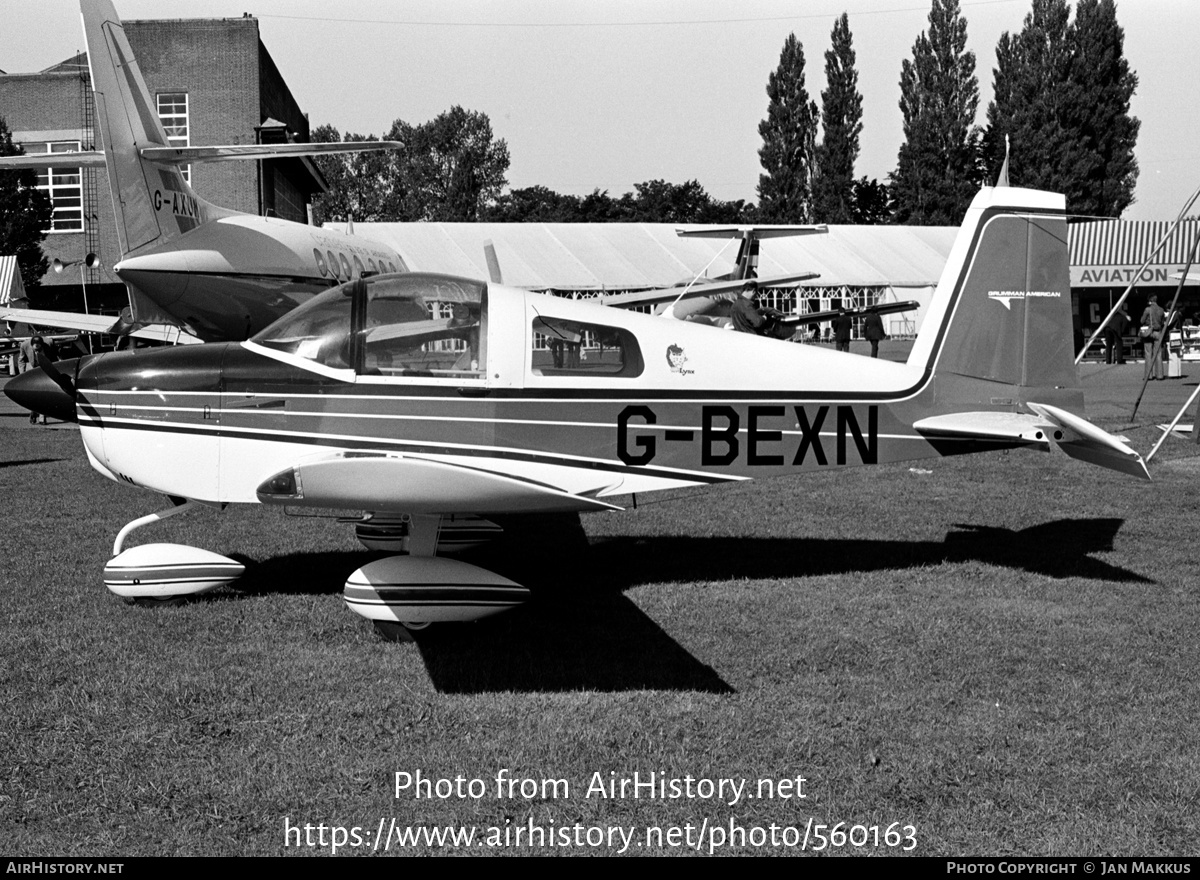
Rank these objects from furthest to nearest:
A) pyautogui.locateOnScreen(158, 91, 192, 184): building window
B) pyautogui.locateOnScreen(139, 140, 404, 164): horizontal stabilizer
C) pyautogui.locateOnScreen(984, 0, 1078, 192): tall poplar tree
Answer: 1. pyautogui.locateOnScreen(984, 0, 1078, 192): tall poplar tree
2. pyautogui.locateOnScreen(158, 91, 192, 184): building window
3. pyautogui.locateOnScreen(139, 140, 404, 164): horizontal stabilizer

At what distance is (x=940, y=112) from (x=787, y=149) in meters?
8.54

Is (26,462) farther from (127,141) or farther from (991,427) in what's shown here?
(991,427)

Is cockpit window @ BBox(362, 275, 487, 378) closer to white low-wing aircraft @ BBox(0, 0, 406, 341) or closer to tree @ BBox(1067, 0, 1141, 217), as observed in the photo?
white low-wing aircraft @ BBox(0, 0, 406, 341)

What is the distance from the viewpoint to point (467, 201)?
90125mm

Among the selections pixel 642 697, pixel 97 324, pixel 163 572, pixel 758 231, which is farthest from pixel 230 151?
pixel 758 231

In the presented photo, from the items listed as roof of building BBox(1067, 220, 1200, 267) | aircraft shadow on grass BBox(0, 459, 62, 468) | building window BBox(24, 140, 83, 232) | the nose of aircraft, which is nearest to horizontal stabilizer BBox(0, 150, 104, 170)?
aircraft shadow on grass BBox(0, 459, 62, 468)

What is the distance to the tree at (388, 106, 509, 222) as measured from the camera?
9081cm

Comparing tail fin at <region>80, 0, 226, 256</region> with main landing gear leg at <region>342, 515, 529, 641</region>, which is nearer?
main landing gear leg at <region>342, 515, 529, 641</region>

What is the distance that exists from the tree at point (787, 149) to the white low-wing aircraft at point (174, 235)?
4699 cm

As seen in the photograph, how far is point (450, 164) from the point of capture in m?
92.2

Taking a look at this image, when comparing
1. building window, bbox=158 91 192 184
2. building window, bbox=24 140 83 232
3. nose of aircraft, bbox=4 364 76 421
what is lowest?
nose of aircraft, bbox=4 364 76 421

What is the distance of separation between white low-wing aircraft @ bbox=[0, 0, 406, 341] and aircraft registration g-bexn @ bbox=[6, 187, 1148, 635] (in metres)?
7.97

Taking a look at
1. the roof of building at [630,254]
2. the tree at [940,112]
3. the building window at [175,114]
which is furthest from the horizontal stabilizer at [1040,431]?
the tree at [940,112]
